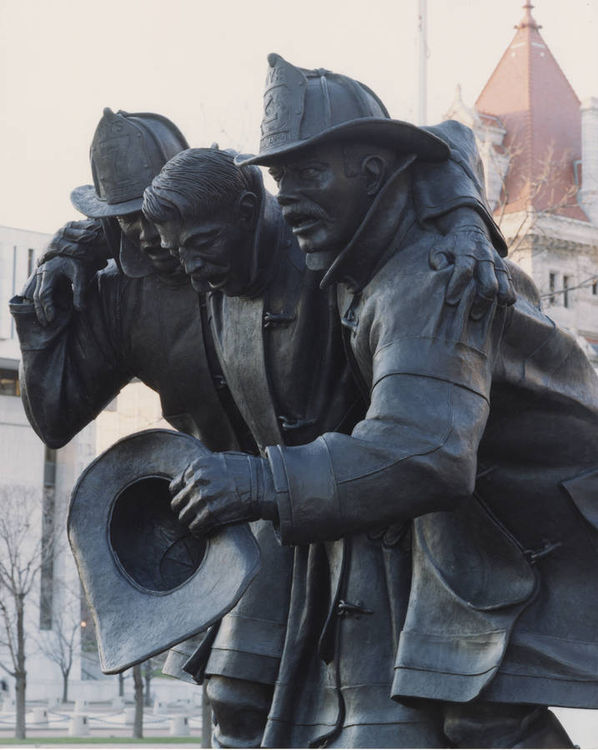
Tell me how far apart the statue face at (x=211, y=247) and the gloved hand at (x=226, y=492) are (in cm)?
75

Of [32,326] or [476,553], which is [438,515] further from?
[32,326]

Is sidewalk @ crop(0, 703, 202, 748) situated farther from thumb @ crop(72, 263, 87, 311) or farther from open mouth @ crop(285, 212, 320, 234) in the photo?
open mouth @ crop(285, 212, 320, 234)

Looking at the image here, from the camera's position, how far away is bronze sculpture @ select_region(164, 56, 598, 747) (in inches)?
173

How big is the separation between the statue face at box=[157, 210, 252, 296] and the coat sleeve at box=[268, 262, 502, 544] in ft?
2.21

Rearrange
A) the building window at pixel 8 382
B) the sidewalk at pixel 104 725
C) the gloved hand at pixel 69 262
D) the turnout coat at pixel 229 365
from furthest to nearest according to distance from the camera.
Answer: the building window at pixel 8 382 → the sidewalk at pixel 104 725 → the gloved hand at pixel 69 262 → the turnout coat at pixel 229 365

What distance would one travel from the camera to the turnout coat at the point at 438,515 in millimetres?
4398

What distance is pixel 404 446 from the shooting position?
4375 mm

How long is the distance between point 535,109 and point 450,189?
4300 centimetres

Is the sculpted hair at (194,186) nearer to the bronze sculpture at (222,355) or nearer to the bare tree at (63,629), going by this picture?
the bronze sculpture at (222,355)

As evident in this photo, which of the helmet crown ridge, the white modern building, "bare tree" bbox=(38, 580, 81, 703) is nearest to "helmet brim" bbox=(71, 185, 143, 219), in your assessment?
the helmet crown ridge

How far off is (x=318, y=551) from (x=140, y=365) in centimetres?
97

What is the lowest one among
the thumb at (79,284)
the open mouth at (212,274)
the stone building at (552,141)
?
the stone building at (552,141)

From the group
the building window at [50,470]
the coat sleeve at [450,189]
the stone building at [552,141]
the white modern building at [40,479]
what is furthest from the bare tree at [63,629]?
the coat sleeve at [450,189]

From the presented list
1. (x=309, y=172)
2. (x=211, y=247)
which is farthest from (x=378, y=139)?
(x=211, y=247)
